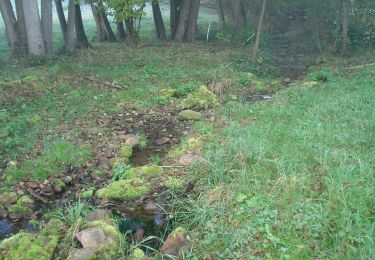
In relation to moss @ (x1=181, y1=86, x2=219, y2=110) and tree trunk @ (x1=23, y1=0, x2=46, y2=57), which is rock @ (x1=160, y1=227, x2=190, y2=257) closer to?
moss @ (x1=181, y1=86, x2=219, y2=110)

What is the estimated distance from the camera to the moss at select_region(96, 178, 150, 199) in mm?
5840

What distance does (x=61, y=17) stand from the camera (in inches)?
658

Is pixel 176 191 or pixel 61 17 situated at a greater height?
pixel 61 17

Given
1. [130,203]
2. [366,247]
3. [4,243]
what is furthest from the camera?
[130,203]

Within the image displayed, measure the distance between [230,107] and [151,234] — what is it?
517cm

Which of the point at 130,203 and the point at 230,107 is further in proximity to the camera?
the point at 230,107

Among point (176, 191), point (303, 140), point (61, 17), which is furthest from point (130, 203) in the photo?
point (61, 17)

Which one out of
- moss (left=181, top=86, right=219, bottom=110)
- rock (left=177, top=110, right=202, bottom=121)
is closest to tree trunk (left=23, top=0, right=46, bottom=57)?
moss (left=181, top=86, right=219, bottom=110)

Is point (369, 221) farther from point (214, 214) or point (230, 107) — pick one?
point (230, 107)

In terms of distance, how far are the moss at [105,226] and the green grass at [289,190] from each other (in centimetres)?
90

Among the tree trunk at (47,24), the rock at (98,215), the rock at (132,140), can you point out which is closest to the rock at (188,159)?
the rock at (132,140)

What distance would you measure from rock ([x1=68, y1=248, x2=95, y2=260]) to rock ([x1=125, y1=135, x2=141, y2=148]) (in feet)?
11.6

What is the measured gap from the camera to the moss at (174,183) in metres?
5.90

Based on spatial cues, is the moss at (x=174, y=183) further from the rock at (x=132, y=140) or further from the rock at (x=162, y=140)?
the rock at (x=162, y=140)
